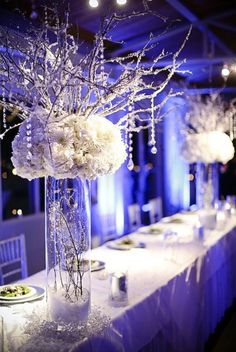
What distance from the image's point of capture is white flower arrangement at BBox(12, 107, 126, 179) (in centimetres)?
169

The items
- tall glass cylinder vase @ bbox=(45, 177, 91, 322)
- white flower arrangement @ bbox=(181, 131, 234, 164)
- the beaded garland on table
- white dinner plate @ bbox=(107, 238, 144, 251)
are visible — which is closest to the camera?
the beaded garland on table

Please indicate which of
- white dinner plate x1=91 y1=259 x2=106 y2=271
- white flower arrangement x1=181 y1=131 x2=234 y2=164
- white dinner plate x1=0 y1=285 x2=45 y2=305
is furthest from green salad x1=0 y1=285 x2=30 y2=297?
white flower arrangement x1=181 y1=131 x2=234 y2=164

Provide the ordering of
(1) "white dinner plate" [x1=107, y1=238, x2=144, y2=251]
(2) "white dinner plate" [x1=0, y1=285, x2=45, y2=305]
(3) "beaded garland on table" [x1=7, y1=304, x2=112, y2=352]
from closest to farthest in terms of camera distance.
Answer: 1. (3) "beaded garland on table" [x1=7, y1=304, x2=112, y2=352]
2. (2) "white dinner plate" [x1=0, y1=285, x2=45, y2=305]
3. (1) "white dinner plate" [x1=107, y1=238, x2=144, y2=251]

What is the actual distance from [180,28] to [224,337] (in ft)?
11.1

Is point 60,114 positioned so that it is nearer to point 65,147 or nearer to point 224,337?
point 65,147

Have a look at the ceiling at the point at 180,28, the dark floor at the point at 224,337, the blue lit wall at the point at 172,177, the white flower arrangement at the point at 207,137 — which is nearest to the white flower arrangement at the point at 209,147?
the white flower arrangement at the point at 207,137

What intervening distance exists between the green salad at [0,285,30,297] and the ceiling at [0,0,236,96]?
1751mm

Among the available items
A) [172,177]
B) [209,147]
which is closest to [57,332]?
[209,147]

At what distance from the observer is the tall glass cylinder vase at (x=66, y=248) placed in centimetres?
180

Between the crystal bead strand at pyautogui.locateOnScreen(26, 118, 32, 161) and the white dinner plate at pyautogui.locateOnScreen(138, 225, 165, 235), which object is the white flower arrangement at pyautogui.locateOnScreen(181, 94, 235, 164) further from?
the crystal bead strand at pyautogui.locateOnScreen(26, 118, 32, 161)

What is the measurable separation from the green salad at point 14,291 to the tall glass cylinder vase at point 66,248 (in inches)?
14.9

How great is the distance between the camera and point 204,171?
443 centimetres

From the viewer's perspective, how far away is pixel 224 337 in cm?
356

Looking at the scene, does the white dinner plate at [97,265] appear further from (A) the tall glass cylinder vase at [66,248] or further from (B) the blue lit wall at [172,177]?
(B) the blue lit wall at [172,177]
